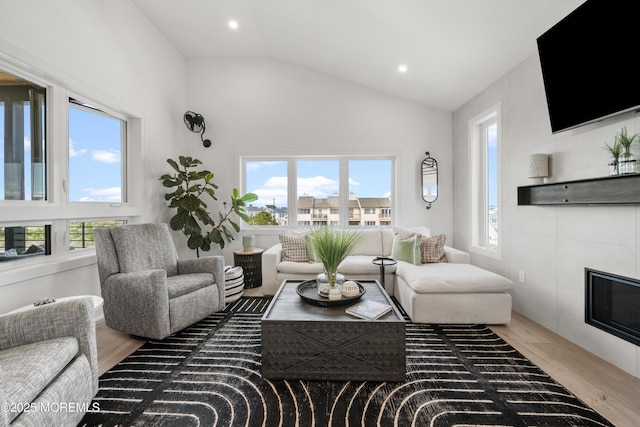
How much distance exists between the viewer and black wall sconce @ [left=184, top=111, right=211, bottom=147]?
3957mm

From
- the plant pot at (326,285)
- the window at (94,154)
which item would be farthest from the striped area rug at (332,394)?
the window at (94,154)

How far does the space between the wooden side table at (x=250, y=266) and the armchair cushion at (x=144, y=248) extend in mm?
928

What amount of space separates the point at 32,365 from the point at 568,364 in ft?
9.76

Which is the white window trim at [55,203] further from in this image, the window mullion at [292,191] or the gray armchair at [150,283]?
the window mullion at [292,191]

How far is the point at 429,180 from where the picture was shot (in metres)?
4.17

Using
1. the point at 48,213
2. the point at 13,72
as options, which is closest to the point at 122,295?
the point at 48,213

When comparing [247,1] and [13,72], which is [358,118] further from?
[13,72]

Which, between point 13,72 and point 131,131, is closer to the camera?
point 13,72

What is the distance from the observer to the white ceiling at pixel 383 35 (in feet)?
7.80

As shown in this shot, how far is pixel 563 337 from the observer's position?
230 cm

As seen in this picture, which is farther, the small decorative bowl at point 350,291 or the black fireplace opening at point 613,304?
the small decorative bowl at point 350,291

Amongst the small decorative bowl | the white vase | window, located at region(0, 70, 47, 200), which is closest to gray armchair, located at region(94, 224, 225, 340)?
window, located at region(0, 70, 47, 200)

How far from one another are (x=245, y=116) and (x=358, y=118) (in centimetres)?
Result: 168

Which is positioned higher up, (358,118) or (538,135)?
(358,118)
